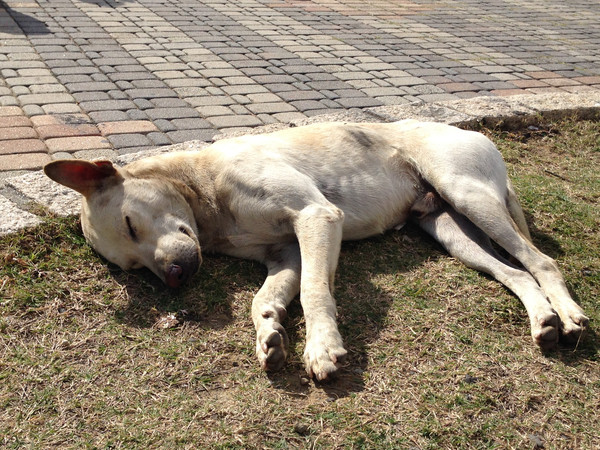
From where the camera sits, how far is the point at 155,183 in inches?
154

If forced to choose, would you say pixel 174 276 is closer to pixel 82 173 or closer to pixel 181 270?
pixel 181 270

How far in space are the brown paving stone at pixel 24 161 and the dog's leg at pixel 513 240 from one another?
10.4 feet

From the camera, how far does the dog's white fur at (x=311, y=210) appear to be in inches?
138

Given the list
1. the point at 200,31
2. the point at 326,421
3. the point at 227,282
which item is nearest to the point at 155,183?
the point at 227,282

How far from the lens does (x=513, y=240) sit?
399 cm

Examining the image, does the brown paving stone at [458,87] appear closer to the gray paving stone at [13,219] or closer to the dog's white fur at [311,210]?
the dog's white fur at [311,210]

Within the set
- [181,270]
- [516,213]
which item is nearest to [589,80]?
[516,213]

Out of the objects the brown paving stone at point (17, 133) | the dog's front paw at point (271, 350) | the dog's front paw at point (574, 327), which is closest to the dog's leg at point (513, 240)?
the dog's front paw at point (574, 327)

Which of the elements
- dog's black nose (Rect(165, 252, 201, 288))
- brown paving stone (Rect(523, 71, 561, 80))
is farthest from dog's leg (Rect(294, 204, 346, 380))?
brown paving stone (Rect(523, 71, 561, 80))

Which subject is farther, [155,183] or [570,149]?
[570,149]

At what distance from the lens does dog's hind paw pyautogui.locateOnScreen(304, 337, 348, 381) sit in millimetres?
2998

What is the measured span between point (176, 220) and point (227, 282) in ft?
1.62

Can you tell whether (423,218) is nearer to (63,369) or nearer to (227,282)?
(227,282)

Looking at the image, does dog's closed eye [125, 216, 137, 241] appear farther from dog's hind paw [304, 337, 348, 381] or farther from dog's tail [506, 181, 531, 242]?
dog's tail [506, 181, 531, 242]
